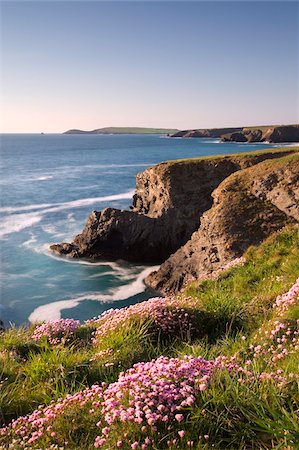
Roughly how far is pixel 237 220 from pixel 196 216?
47.3ft

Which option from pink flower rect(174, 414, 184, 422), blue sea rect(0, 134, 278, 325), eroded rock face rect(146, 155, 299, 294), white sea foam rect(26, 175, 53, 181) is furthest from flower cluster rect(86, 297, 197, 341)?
white sea foam rect(26, 175, 53, 181)

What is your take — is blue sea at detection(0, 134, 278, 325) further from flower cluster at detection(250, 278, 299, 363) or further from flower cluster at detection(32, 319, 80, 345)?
flower cluster at detection(250, 278, 299, 363)

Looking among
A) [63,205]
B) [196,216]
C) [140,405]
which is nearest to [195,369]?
[140,405]

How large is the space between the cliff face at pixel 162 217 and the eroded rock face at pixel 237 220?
7632 mm

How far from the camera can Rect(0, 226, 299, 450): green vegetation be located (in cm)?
420

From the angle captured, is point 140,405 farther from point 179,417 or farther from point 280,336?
point 280,336

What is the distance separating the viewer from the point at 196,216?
4194 cm

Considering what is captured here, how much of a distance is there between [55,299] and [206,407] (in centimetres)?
2832

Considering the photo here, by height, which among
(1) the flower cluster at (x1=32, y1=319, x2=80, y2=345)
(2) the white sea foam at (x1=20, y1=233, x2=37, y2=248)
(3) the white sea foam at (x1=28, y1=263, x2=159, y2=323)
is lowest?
(3) the white sea foam at (x1=28, y1=263, x2=159, y2=323)

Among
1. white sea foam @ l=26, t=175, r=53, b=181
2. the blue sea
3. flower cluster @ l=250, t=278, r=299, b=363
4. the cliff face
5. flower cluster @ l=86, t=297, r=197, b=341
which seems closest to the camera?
flower cluster @ l=250, t=278, r=299, b=363

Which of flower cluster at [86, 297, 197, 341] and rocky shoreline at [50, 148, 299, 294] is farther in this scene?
rocky shoreline at [50, 148, 299, 294]

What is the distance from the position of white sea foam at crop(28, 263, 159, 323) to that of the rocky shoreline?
132 cm

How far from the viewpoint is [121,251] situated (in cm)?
4009

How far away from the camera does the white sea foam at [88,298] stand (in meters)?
28.5
